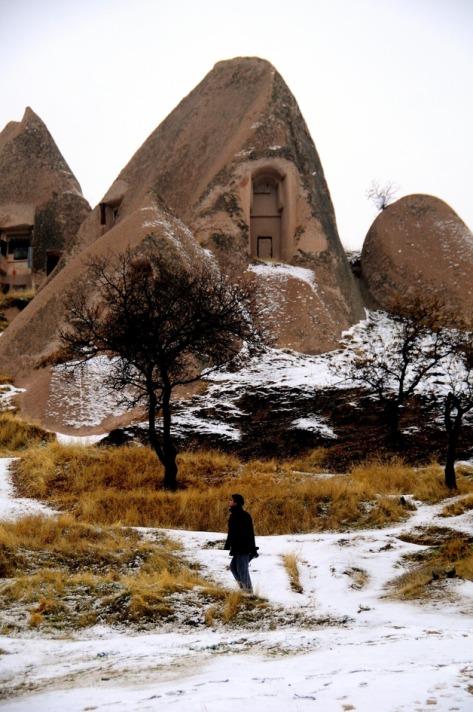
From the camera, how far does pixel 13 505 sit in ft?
45.1

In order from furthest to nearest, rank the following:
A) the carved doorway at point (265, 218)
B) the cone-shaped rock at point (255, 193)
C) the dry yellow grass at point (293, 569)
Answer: the carved doorway at point (265, 218), the cone-shaped rock at point (255, 193), the dry yellow grass at point (293, 569)

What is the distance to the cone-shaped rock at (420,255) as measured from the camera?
30859mm

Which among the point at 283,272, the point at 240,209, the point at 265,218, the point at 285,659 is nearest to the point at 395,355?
the point at 283,272

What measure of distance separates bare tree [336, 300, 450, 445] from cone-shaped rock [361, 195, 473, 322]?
1.63 m

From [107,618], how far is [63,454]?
32.8 ft

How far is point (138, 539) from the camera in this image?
11453mm

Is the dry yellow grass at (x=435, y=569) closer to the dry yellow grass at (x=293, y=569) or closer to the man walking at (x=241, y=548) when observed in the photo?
the dry yellow grass at (x=293, y=569)

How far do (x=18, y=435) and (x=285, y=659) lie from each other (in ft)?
49.7

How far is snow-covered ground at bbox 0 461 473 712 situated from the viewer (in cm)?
451

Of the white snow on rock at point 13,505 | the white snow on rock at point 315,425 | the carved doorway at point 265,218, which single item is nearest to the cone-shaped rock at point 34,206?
the carved doorway at point 265,218

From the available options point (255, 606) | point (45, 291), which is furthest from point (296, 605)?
point (45, 291)

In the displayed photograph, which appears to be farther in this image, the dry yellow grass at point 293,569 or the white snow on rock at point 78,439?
the white snow on rock at point 78,439

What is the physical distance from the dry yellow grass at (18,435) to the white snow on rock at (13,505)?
3091 mm

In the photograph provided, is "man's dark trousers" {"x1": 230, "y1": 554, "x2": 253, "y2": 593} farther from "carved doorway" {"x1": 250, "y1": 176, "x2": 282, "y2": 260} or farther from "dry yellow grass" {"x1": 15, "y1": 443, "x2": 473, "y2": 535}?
"carved doorway" {"x1": 250, "y1": 176, "x2": 282, "y2": 260}
